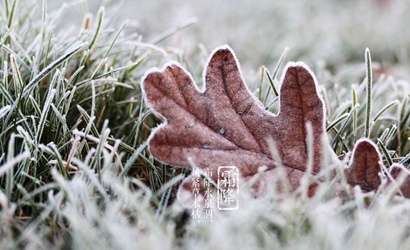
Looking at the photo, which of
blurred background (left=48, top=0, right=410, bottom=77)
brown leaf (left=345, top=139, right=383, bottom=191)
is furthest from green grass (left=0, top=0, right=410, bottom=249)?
blurred background (left=48, top=0, right=410, bottom=77)

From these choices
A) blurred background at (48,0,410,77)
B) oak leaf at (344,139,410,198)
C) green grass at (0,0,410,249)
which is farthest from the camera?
blurred background at (48,0,410,77)

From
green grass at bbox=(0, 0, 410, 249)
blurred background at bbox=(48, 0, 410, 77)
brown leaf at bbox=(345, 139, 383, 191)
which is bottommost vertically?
green grass at bbox=(0, 0, 410, 249)

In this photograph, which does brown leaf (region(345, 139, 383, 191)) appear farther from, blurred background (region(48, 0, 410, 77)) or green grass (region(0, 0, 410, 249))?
blurred background (region(48, 0, 410, 77))

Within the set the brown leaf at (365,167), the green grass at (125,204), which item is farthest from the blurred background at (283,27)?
the brown leaf at (365,167)

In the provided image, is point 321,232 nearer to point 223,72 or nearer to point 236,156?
point 236,156

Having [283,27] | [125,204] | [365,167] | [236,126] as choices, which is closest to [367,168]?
[365,167]

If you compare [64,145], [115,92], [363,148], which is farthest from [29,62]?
[363,148]

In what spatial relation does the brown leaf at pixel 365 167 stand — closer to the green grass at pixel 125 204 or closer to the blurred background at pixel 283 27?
the green grass at pixel 125 204

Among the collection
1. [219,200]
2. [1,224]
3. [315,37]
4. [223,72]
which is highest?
[315,37]

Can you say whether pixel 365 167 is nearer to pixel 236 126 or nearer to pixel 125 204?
pixel 236 126
